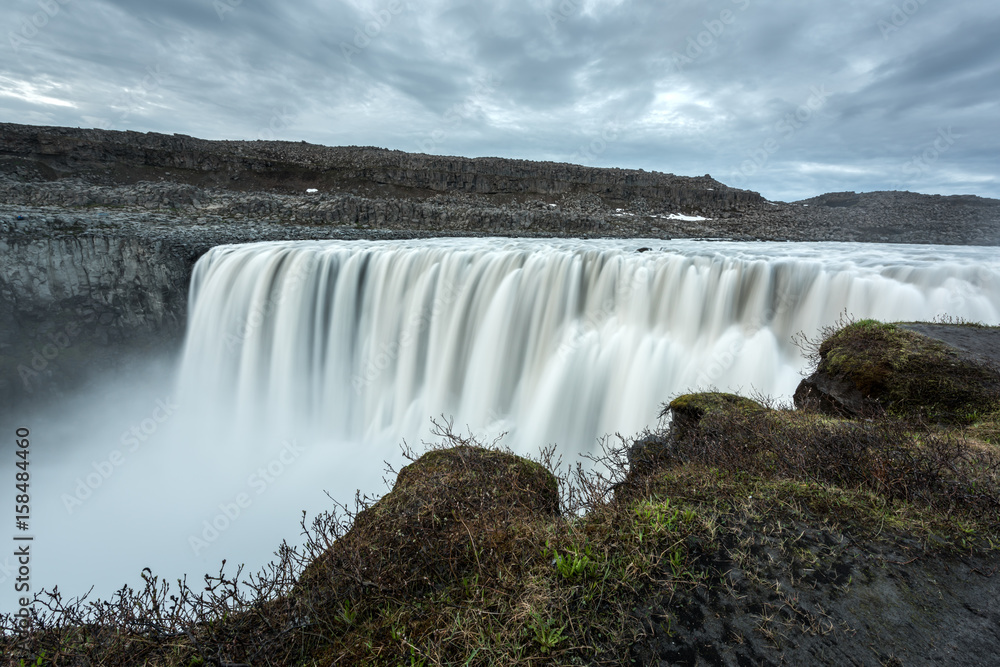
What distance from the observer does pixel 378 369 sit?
1148cm

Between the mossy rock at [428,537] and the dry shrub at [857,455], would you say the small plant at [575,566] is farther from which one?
the dry shrub at [857,455]

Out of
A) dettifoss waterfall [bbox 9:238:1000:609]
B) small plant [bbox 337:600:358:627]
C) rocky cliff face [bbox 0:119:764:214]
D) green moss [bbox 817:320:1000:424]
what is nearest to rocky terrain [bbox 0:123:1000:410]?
rocky cliff face [bbox 0:119:764:214]

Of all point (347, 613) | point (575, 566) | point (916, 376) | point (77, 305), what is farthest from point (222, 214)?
point (916, 376)

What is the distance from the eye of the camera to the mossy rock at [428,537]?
7.67ft

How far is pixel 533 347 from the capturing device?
10453 millimetres

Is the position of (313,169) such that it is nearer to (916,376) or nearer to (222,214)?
(222,214)

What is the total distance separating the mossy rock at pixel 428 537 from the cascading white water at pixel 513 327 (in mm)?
5948

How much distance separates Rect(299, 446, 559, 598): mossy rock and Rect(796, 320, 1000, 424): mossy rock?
13.4ft

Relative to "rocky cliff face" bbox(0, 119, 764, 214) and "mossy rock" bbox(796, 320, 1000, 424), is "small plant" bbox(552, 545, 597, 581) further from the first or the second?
"rocky cliff face" bbox(0, 119, 764, 214)

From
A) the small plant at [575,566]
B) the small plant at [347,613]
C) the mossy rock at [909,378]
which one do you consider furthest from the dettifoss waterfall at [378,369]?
the small plant at [347,613]

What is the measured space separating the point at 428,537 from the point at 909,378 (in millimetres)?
5483

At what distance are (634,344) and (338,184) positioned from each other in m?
39.9

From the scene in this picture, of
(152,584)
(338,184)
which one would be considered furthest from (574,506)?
(338,184)

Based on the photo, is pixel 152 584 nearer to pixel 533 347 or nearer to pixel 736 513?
pixel 736 513
